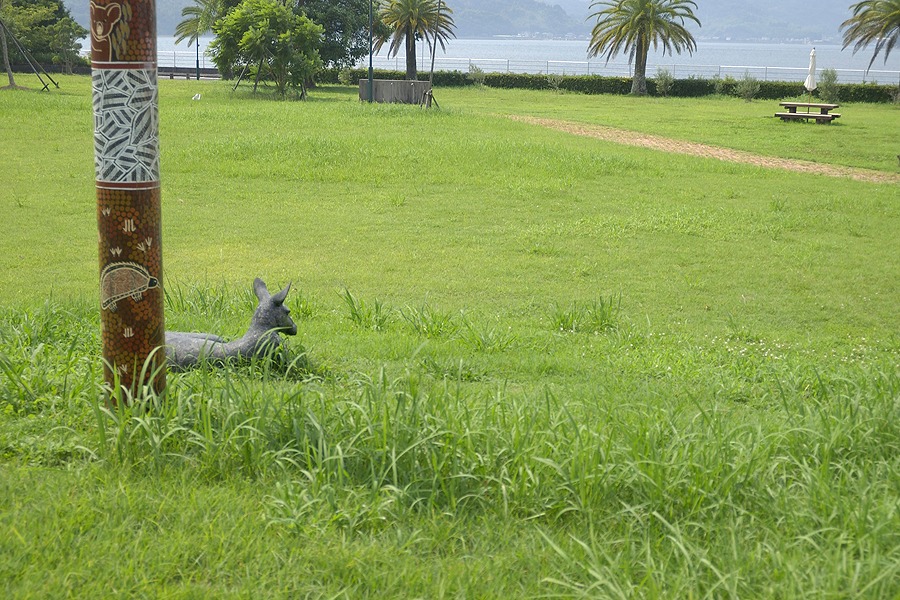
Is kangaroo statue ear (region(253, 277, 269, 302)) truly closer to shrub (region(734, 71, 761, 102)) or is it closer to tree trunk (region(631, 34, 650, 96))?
shrub (region(734, 71, 761, 102))

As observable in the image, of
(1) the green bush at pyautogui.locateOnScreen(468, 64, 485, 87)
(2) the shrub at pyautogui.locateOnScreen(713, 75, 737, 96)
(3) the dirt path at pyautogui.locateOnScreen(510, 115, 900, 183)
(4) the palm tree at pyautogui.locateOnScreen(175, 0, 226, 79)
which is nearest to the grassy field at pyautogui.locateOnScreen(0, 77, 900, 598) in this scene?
(3) the dirt path at pyautogui.locateOnScreen(510, 115, 900, 183)

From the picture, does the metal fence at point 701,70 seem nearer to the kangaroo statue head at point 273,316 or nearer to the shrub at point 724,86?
the shrub at point 724,86

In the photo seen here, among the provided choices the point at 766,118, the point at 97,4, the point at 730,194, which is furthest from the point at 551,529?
the point at 766,118

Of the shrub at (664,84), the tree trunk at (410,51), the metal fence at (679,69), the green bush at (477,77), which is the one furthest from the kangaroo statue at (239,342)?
the tree trunk at (410,51)

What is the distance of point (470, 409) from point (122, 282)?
1513 millimetres

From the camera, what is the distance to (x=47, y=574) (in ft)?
8.98

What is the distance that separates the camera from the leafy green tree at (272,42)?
32.8 meters

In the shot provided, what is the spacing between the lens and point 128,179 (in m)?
3.65

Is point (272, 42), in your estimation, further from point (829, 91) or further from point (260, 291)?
point (260, 291)

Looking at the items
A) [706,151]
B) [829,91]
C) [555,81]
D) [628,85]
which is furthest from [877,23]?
[706,151]

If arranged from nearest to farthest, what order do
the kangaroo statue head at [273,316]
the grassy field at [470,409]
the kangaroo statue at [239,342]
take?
the grassy field at [470,409] → the kangaroo statue at [239,342] → the kangaroo statue head at [273,316]

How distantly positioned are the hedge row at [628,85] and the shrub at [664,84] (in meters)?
0.19

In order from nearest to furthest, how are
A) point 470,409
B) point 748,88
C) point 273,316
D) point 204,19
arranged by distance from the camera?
point 470,409 < point 273,316 < point 748,88 < point 204,19

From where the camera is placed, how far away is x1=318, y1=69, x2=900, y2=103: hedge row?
42.5 metres
